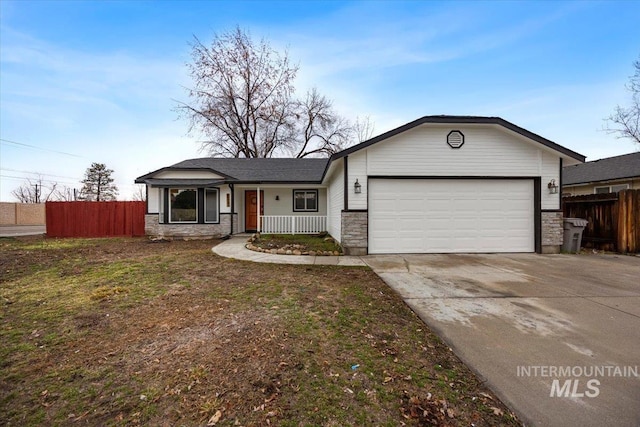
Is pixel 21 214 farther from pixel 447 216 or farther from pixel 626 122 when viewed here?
pixel 626 122

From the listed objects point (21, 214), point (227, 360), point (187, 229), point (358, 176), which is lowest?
point (227, 360)

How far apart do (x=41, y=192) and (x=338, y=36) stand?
45899 millimetres

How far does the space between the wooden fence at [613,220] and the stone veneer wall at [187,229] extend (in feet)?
47.4

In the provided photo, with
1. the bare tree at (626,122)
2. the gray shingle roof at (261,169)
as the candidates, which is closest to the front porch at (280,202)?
the gray shingle roof at (261,169)

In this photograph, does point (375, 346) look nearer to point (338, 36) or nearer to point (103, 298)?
point (103, 298)

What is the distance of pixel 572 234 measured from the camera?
8688 millimetres

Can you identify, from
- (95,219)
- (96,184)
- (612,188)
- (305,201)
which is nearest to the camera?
(612,188)

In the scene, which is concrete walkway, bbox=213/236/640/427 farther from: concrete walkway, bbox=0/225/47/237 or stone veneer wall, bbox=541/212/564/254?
concrete walkway, bbox=0/225/47/237

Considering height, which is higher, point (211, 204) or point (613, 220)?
point (211, 204)

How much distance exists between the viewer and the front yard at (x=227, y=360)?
1929mm

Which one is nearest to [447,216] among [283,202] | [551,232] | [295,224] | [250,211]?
[551,232]

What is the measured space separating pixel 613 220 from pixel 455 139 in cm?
599

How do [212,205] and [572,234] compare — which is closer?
[572,234]

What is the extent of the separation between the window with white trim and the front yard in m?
7.98
